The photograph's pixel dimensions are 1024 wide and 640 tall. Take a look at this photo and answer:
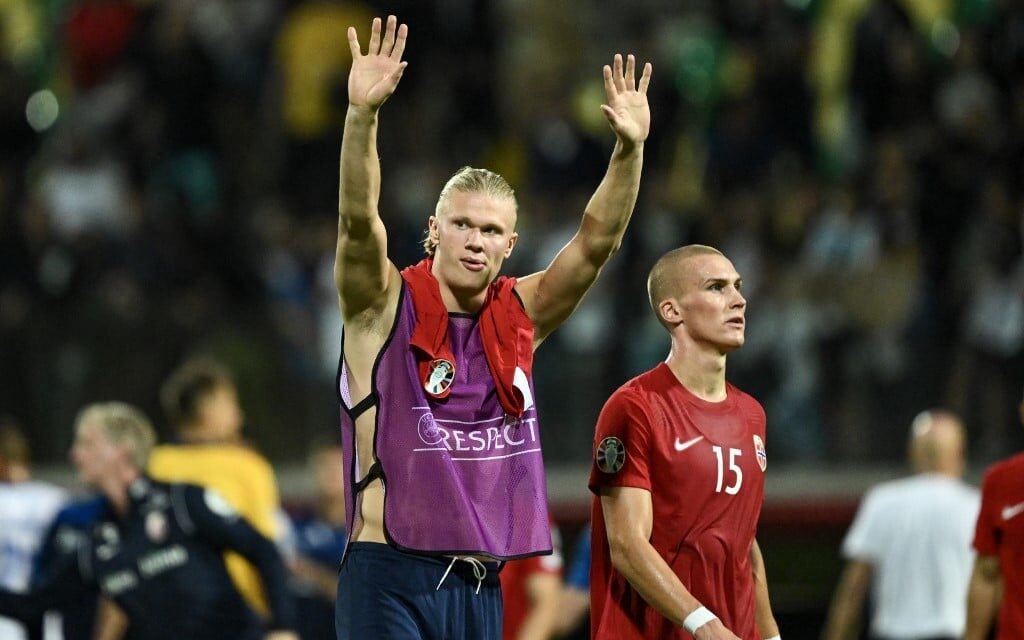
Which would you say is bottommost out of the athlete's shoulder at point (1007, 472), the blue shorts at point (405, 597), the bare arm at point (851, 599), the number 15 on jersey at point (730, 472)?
the bare arm at point (851, 599)

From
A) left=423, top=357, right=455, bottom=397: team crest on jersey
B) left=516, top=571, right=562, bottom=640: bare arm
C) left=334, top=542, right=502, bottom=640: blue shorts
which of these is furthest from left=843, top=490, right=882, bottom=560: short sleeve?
left=423, top=357, right=455, bottom=397: team crest on jersey

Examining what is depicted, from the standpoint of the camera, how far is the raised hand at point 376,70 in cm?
489

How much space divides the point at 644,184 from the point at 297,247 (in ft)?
8.85

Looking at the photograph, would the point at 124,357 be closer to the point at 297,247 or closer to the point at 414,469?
the point at 297,247

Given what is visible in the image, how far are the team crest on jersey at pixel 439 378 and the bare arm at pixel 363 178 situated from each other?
270mm

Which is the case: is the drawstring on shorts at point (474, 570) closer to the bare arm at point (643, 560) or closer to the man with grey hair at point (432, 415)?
the man with grey hair at point (432, 415)

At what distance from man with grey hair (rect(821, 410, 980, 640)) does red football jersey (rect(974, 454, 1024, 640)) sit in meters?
2.52

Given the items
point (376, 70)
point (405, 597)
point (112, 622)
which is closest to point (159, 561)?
point (112, 622)

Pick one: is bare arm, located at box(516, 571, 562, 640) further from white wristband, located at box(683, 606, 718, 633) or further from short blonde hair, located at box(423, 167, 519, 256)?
short blonde hair, located at box(423, 167, 519, 256)

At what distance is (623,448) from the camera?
18.3 feet

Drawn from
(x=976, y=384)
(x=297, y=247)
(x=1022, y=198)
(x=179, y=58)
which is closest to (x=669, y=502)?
(x=976, y=384)

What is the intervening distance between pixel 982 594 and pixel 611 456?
2261mm

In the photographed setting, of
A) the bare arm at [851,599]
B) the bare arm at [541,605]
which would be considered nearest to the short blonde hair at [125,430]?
the bare arm at [541,605]

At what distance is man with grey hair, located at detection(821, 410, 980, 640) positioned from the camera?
9609 millimetres
